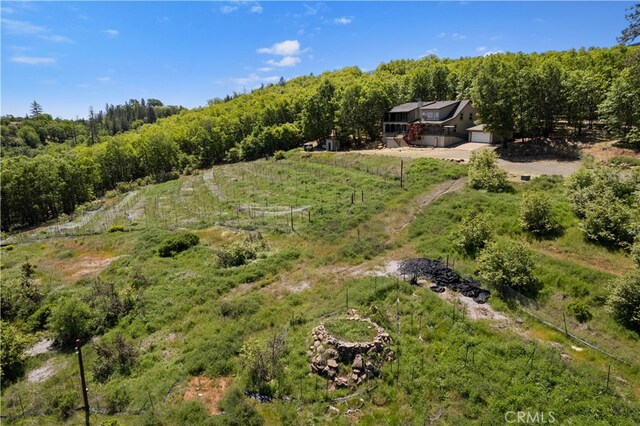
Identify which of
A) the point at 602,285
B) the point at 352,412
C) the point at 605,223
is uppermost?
the point at 605,223

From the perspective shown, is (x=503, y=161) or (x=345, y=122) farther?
(x=345, y=122)

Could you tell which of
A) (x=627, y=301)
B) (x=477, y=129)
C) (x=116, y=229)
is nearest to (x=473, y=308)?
(x=627, y=301)

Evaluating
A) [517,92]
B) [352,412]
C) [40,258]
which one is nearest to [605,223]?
[352,412]

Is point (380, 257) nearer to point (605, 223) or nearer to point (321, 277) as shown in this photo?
point (321, 277)

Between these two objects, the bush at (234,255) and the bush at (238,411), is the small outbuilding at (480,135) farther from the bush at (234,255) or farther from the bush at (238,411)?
the bush at (238,411)

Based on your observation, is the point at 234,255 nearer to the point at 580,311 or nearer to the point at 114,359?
the point at 114,359

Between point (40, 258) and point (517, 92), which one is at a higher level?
point (517, 92)
